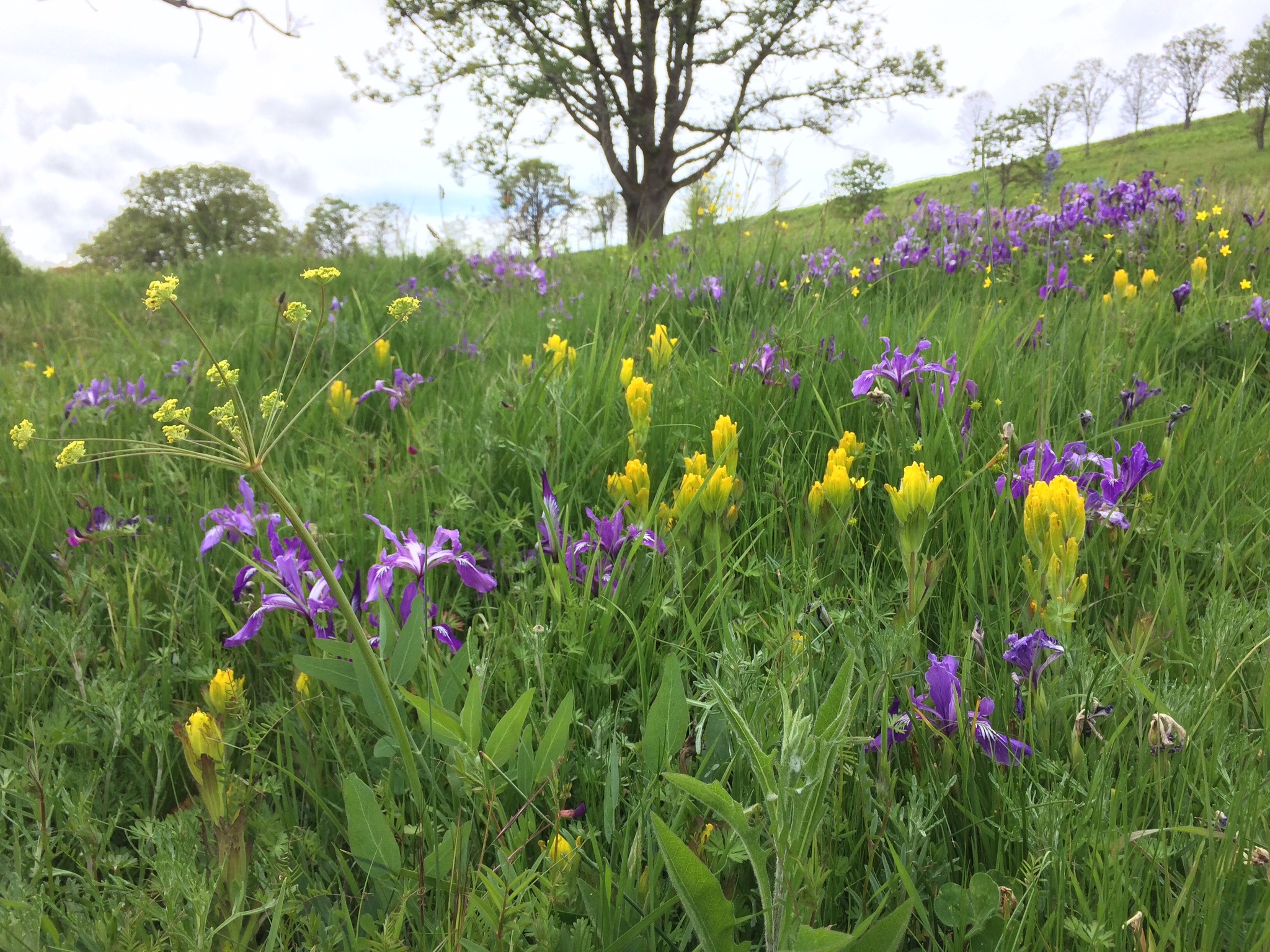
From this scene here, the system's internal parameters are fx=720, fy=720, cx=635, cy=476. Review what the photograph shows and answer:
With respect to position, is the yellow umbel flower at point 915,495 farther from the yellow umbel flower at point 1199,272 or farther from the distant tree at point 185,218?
the distant tree at point 185,218

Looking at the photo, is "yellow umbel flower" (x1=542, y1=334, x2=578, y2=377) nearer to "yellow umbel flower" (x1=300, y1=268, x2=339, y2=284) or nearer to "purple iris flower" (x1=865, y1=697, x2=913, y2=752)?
"yellow umbel flower" (x1=300, y1=268, x2=339, y2=284)

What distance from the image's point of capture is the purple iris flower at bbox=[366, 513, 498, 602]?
4.66 ft

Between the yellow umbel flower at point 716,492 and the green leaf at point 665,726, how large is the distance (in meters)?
0.50

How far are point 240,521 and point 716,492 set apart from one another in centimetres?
114

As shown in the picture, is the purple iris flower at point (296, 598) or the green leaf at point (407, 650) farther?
the purple iris flower at point (296, 598)

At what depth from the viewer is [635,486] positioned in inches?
66.4

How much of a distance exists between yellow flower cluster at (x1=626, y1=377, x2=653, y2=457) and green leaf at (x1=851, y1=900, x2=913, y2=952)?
1234 mm

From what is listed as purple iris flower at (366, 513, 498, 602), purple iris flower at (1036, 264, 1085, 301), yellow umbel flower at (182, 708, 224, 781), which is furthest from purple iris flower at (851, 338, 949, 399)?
purple iris flower at (1036, 264, 1085, 301)

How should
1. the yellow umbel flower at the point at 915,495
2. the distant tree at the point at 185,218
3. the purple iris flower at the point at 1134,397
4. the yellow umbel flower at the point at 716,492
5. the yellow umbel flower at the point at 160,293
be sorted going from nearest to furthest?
the yellow umbel flower at the point at 160,293, the yellow umbel flower at the point at 915,495, the yellow umbel flower at the point at 716,492, the purple iris flower at the point at 1134,397, the distant tree at the point at 185,218

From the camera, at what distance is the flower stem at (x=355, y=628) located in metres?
0.81

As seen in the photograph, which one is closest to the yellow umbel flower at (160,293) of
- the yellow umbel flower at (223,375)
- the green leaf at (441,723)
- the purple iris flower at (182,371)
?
the yellow umbel flower at (223,375)

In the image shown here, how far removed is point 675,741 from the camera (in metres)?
1.16

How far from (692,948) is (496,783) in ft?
1.23

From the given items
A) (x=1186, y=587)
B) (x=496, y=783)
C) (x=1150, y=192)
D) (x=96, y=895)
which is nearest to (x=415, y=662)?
(x=496, y=783)
